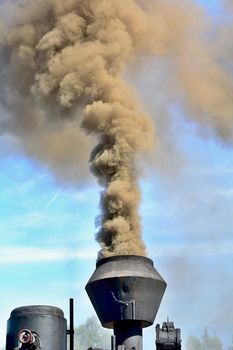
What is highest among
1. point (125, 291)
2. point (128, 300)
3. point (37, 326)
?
point (125, 291)

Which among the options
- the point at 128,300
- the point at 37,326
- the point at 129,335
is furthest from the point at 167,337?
the point at 37,326

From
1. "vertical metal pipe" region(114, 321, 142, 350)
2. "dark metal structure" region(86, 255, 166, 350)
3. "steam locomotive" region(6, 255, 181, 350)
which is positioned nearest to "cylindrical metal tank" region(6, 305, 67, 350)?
"steam locomotive" region(6, 255, 181, 350)

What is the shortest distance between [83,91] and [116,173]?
394 cm

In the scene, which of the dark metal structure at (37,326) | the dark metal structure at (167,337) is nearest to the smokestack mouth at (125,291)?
the dark metal structure at (167,337)

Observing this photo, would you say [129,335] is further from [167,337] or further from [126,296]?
[167,337]

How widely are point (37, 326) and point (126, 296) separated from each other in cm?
289

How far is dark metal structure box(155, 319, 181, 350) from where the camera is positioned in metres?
15.8

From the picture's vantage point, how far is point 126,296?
15.3m

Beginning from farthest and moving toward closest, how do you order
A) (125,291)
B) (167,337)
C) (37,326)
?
(167,337), (125,291), (37,326)

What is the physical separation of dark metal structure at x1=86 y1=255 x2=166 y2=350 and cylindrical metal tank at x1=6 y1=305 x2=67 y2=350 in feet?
6.89

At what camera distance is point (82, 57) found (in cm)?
2238

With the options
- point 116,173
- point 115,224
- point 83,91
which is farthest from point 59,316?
point 83,91

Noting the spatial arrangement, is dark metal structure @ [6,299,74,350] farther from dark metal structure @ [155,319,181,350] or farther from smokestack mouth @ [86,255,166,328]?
dark metal structure @ [155,319,181,350]

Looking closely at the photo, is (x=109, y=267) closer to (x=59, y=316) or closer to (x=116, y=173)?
(x=59, y=316)
